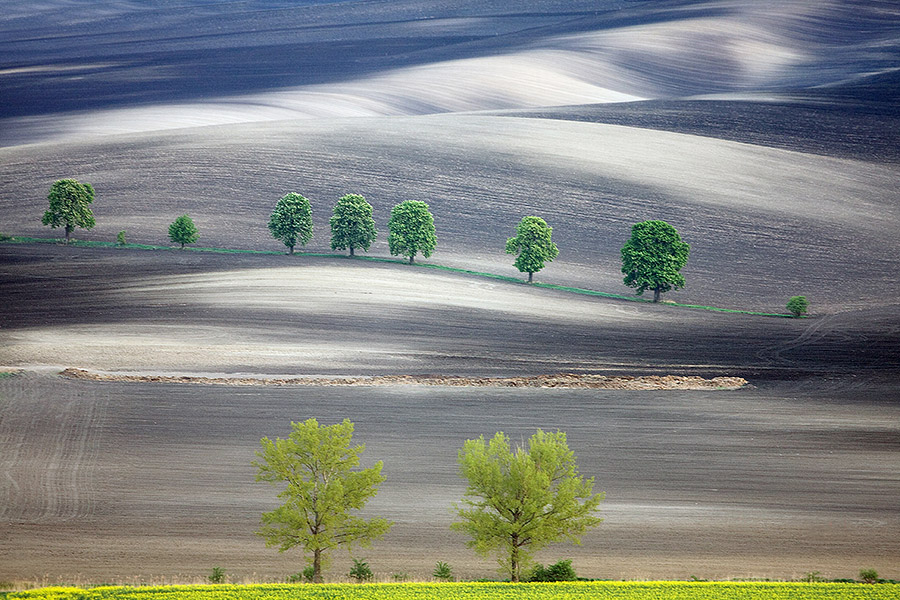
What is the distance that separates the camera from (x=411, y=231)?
66.1m

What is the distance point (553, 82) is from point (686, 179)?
53040mm

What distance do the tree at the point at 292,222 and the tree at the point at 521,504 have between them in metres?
43.8

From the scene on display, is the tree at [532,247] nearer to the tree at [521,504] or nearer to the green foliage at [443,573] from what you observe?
the tree at [521,504]

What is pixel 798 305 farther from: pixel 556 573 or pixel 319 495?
pixel 319 495

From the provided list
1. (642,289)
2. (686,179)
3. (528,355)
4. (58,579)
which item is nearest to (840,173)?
(686,179)

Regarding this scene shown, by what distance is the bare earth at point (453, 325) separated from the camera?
2873 cm

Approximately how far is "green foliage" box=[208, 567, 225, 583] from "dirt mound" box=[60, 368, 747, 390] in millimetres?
15991

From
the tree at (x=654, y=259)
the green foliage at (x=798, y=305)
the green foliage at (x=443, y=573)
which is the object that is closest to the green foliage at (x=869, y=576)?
the green foliage at (x=443, y=573)

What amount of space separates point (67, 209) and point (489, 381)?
41.8 meters

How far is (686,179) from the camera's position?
8694 cm

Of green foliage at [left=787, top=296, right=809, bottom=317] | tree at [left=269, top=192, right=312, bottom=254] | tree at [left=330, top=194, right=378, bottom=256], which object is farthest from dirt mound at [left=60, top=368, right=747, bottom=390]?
tree at [left=269, top=192, right=312, bottom=254]

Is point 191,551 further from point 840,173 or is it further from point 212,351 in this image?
point 840,173

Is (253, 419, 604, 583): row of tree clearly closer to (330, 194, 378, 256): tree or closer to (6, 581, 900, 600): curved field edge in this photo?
(6, 581, 900, 600): curved field edge

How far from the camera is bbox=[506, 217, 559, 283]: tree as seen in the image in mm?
64250
